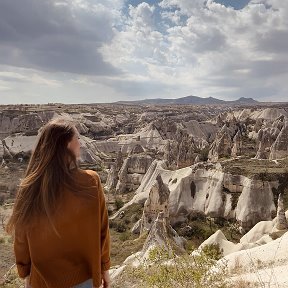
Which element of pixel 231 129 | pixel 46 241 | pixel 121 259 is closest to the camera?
pixel 46 241

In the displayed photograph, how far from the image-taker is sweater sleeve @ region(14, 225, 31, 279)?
2.90 m

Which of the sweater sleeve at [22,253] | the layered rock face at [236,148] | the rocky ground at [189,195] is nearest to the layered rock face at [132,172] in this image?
the rocky ground at [189,195]

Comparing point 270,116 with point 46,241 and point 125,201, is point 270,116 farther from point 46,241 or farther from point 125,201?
point 46,241

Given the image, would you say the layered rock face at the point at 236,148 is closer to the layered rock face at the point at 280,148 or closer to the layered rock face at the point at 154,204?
the layered rock face at the point at 280,148

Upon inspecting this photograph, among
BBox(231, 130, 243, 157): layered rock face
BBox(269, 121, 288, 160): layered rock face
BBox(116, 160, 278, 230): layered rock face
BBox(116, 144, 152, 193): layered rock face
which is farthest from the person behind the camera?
BBox(231, 130, 243, 157): layered rock face

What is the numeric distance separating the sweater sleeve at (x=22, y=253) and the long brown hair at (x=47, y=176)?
71 millimetres

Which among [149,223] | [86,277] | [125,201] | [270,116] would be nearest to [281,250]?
[86,277]

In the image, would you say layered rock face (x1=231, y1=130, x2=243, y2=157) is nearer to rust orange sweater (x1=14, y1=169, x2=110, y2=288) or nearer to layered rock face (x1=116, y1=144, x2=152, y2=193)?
layered rock face (x1=116, y1=144, x2=152, y2=193)

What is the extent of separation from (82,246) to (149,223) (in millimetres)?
26995

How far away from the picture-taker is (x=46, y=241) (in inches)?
111

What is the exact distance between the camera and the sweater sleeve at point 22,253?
2.90 m

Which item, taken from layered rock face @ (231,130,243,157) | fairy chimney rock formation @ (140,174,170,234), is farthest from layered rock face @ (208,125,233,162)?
fairy chimney rock formation @ (140,174,170,234)

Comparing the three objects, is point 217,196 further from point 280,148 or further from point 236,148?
point 236,148

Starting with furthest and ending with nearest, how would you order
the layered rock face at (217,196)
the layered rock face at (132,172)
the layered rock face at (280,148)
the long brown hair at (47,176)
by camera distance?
the layered rock face at (132,172)
the layered rock face at (280,148)
the layered rock face at (217,196)
the long brown hair at (47,176)
